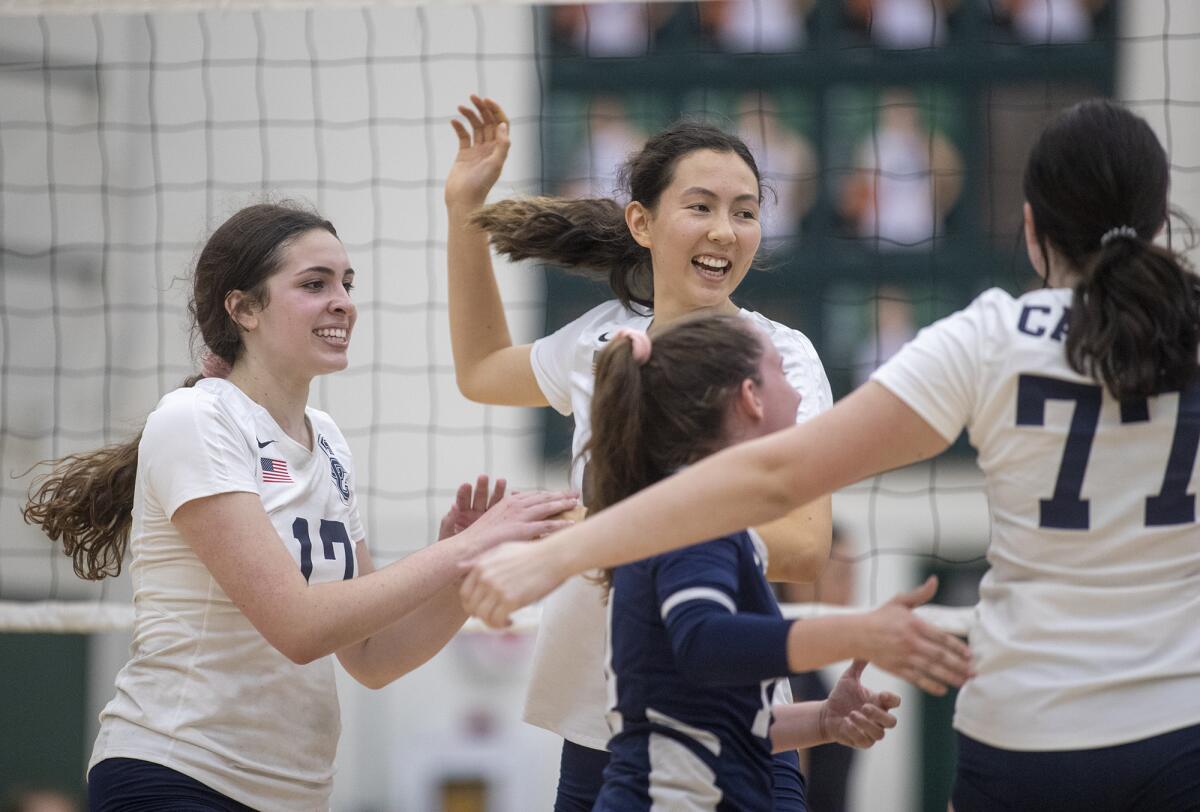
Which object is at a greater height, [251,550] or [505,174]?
[505,174]

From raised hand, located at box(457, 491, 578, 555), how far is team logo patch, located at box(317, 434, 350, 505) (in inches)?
15.5

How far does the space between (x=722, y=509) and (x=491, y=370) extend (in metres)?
1.36

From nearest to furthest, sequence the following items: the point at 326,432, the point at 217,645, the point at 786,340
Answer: the point at 217,645
the point at 786,340
the point at 326,432

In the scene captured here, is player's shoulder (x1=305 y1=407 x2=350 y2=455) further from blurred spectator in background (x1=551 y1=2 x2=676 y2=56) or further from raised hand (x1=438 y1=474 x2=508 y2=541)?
blurred spectator in background (x1=551 y1=2 x2=676 y2=56)

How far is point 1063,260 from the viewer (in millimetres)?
1909

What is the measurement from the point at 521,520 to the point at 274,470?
500 millimetres

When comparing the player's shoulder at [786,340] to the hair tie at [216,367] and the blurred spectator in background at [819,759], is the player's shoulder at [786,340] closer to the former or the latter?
the hair tie at [216,367]

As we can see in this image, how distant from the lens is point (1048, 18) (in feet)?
21.9

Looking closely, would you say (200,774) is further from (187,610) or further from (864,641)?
(864,641)

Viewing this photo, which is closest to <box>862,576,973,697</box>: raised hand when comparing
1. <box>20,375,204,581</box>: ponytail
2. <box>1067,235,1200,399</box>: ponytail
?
<box>1067,235,1200,399</box>: ponytail

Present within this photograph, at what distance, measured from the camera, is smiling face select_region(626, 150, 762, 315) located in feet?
9.10

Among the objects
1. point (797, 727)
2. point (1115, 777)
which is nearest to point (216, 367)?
point (797, 727)

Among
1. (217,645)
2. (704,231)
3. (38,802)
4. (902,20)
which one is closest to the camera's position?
(217,645)

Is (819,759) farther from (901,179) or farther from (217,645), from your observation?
(217,645)
